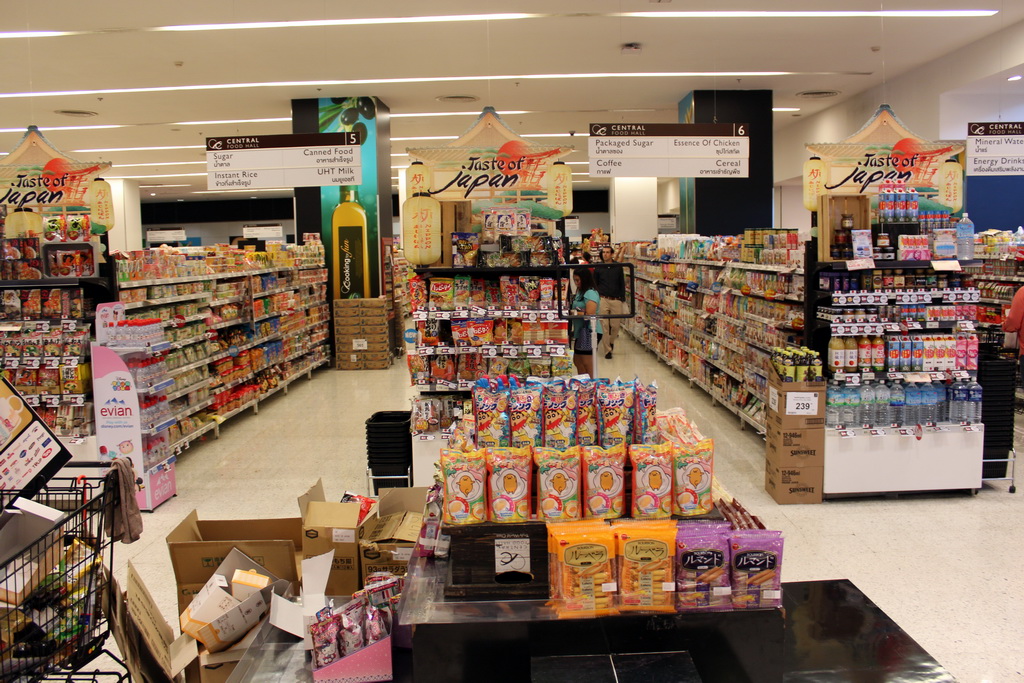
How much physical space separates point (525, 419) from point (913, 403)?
13.8 ft

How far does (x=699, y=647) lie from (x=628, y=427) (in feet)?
2.50

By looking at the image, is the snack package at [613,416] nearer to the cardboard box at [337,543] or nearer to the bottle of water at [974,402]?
the cardboard box at [337,543]

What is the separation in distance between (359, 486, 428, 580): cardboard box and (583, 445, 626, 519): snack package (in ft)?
2.93


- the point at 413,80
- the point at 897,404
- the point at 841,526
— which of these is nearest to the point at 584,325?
the point at 897,404

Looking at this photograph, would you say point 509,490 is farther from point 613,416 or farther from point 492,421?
point 613,416

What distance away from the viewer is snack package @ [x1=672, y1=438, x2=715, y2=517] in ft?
8.26

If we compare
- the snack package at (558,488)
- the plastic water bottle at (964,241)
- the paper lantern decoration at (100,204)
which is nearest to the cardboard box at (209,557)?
the snack package at (558,488)

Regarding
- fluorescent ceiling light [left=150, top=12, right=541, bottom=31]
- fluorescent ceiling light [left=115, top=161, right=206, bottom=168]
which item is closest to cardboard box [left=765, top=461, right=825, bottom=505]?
fluorescent ceiling light [left=150, top=12, right=541, bottom=31]

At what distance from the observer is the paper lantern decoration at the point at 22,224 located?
687 cm

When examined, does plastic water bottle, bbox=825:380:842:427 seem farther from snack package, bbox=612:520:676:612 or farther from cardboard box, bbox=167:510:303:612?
cardboard box, bbox=167:510:303:612

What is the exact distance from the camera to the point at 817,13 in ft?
28.7

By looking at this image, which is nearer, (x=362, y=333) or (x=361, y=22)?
(x=361, y=22)

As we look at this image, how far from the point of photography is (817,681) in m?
2.45

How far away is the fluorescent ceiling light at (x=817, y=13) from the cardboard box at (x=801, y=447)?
519 cm
